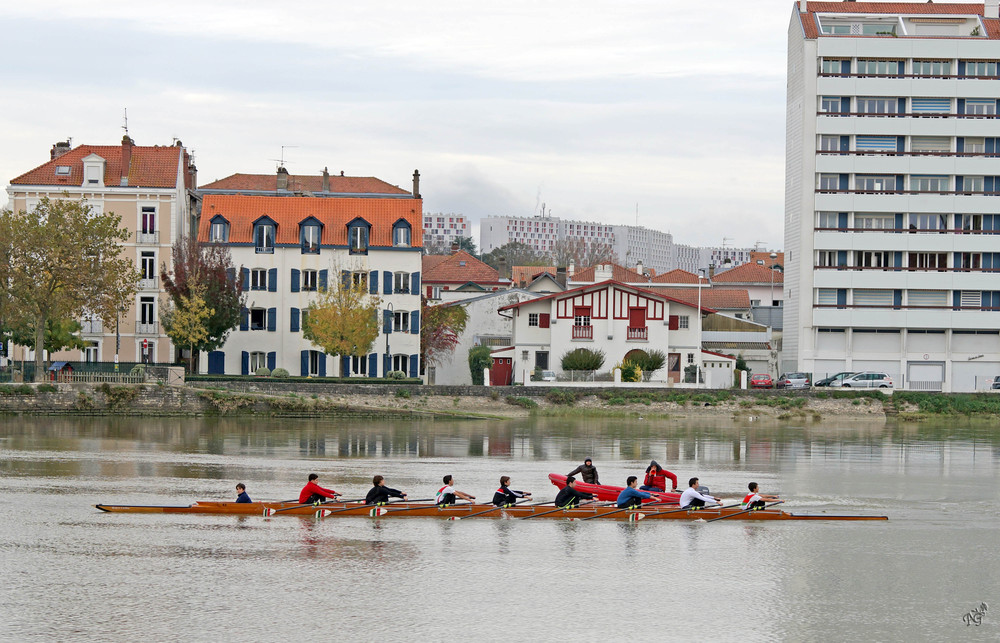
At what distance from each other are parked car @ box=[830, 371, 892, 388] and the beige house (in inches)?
1698

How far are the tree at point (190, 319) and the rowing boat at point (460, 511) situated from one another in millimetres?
38031

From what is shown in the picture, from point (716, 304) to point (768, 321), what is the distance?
491cm

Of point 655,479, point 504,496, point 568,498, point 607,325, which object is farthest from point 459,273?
point 504,496

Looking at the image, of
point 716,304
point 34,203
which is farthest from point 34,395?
point 716,304

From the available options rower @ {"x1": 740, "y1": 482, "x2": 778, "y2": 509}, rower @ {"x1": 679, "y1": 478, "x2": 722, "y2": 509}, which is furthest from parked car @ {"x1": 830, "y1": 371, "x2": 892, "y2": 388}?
rower @ {"x1": 679, "y1": 478, "x2": 722, "y2": 509}

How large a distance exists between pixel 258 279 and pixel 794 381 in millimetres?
35253

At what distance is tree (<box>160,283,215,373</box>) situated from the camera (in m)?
66.2

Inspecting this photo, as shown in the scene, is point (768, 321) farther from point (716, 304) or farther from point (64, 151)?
point (64, 151)

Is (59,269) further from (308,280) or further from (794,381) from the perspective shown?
(794,381)

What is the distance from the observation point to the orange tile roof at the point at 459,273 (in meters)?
114

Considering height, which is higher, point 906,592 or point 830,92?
point 830,92

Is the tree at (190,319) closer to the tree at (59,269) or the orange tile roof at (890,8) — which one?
the tree at (59,269)

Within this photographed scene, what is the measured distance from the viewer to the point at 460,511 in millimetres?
29406

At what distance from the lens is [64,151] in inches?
3100
